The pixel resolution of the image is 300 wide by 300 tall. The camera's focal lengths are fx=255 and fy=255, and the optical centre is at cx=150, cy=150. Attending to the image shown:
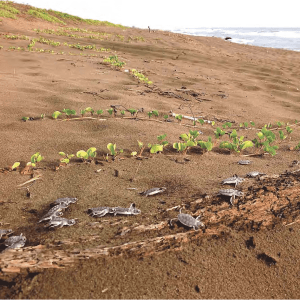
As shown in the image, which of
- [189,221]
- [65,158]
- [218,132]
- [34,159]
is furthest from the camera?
[218,132]

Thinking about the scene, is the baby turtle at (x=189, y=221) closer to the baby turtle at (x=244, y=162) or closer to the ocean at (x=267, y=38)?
the baby turtle at (x=244, y=162)

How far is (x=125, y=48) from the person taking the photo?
10.6 metres

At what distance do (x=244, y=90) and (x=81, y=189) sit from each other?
5.46 m

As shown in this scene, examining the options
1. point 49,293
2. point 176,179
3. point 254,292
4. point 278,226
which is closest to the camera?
point 49,293

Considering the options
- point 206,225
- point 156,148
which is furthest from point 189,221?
point 156,148

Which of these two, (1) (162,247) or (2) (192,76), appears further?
(2) (192,76)

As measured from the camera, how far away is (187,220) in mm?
1552

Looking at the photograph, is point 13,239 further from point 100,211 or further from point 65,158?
point 65,158

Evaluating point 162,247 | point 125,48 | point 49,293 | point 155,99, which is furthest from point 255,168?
point 125,48

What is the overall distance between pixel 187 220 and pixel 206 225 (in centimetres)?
14

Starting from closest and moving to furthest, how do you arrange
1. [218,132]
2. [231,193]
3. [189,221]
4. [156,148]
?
1. [189,221]
2. [231,193]
3. [156,148]
4. [218,132]

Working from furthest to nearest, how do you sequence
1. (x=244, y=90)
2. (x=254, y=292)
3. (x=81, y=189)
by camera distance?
(x=244, y=90), (x=81, y=189), (x=254, y=292)

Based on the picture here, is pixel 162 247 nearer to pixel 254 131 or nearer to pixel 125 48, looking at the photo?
pixel 254 131

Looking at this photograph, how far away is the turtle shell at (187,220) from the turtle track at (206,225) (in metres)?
0.04
